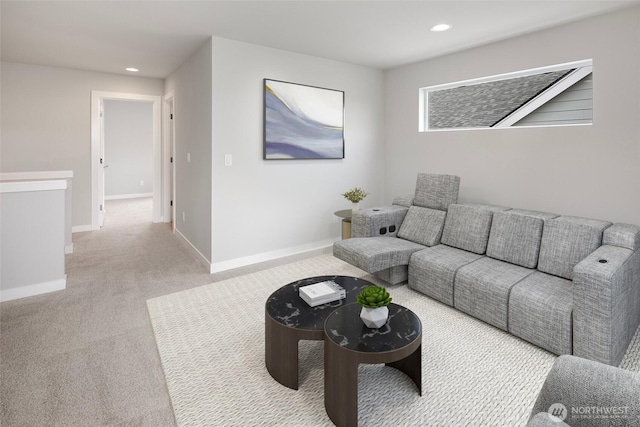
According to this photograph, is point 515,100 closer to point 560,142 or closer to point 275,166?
point 560,142

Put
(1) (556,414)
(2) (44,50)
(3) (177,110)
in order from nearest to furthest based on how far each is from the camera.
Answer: (1) (556,414) < (2) (44,50) < (3) (177,110)

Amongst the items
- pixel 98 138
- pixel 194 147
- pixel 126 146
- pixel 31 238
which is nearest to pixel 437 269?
pixel 194 147

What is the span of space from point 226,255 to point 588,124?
370 cm

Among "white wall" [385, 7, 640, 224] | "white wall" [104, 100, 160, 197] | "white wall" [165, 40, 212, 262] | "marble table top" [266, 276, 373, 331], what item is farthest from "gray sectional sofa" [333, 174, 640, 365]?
"white wall" [104, 100, 160, 197]

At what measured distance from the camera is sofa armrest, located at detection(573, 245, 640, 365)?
1.98 m

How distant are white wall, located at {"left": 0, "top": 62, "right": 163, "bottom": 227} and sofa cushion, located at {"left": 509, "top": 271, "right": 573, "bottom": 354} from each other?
5.96 meters

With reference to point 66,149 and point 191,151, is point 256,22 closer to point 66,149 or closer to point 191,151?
point 191,151

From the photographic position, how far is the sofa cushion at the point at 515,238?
2.82 m

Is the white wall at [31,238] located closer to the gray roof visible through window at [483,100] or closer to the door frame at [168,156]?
the door frame at [168,156]

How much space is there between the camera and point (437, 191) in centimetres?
367

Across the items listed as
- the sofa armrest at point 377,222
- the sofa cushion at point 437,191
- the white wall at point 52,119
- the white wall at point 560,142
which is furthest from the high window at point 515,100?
the white wall at point 52,119

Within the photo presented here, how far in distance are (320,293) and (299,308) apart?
163mm

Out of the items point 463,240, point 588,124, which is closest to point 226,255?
point 463,240

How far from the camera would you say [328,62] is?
4465 mm
